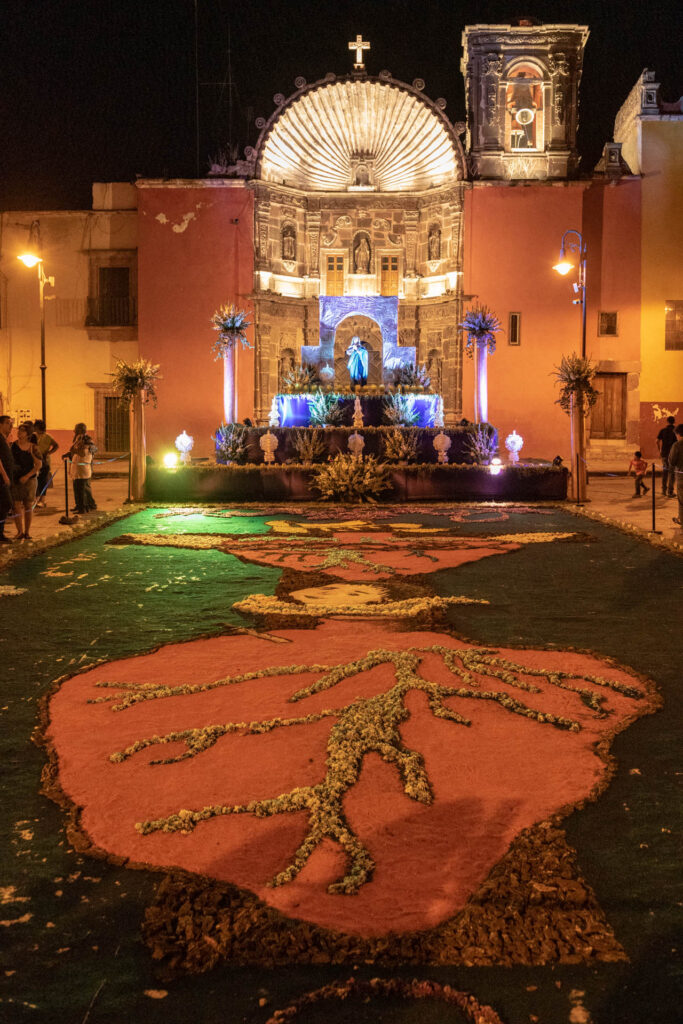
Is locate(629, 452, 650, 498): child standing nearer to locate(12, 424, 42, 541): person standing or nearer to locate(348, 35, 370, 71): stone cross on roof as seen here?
locate(12, 424, 42, 541): person standing

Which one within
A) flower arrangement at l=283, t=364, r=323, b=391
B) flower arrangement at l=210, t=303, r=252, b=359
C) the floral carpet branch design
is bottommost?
the floral carpet branch design

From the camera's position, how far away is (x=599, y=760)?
423cm

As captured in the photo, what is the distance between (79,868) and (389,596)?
4.77 meters

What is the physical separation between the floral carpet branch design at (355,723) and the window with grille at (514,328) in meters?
21.4

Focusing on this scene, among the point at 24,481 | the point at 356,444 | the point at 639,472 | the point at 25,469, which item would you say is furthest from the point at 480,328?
the point at 24,481

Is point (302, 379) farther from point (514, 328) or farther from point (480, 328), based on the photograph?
point (514, 328)

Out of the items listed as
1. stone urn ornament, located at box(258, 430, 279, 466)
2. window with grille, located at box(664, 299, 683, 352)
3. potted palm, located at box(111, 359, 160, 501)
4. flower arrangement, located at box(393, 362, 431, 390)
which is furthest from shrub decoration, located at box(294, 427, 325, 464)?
window with grille, located at box(664, 299, 683, 352)

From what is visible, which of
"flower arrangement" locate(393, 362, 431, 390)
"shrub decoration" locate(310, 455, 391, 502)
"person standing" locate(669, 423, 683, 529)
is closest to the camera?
"person standing" locate(669, 423, 683, 529)

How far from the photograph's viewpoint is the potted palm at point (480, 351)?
24958mm

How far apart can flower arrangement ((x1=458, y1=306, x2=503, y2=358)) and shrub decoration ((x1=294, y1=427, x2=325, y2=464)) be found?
680 cm

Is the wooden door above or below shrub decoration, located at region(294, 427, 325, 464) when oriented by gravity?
above

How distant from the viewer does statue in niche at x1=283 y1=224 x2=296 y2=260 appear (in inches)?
1097

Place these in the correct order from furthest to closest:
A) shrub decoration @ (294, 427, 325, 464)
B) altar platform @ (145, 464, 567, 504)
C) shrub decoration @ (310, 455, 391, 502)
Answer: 1. shrub decoration @ (294, 427, 325, 464)
2. altar platform @ (145, 464, 567, 504)
3. shrub decoration @ (310, 455, 391, 502)

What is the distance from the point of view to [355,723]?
464 centimetres
